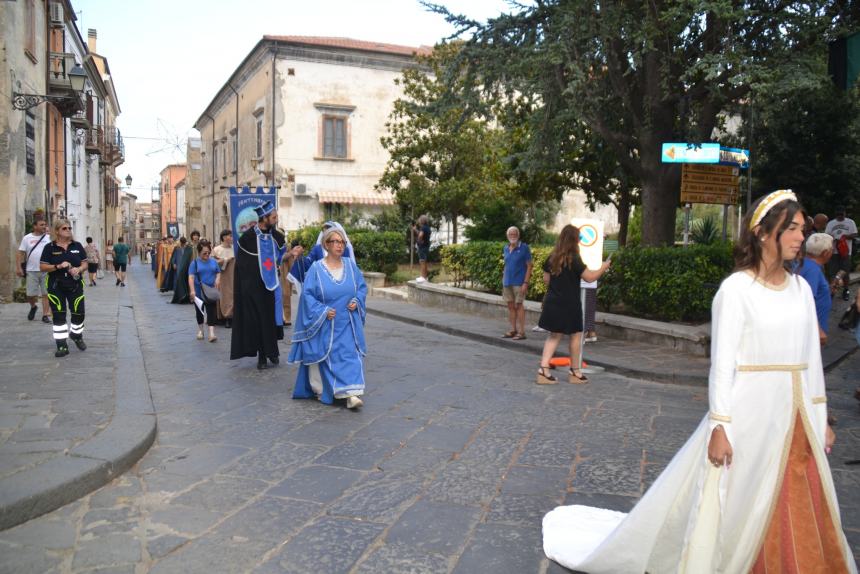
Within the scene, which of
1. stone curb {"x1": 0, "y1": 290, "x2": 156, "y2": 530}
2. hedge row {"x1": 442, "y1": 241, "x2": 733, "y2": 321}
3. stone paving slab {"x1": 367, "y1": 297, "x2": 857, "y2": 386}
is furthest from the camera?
hedge row {"x1": 442, "y1": 241, "x2": 733, "y2": 321}

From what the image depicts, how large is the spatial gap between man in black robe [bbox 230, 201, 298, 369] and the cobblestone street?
0.33 m

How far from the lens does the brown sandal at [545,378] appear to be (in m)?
8.06

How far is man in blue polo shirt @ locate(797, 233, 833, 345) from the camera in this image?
6.25 meters

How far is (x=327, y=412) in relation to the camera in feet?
21.6

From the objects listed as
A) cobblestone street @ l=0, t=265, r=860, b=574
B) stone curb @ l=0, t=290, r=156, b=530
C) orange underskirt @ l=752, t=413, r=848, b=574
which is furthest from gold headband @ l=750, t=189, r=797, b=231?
stone curb @ l=0, t=290, r=156, b=530

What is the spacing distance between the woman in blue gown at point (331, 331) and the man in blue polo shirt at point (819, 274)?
3805mm

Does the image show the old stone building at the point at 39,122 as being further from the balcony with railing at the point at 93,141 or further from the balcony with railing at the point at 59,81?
the balcony with railing at the point at 93,141

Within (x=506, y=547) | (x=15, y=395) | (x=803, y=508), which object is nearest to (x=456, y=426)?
(x=506, y=547)

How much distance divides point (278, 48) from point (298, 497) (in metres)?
29.1

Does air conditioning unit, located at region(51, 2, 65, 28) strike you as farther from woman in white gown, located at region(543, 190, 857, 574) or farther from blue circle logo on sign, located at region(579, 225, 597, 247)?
woman in white gown, located at region(543, 190, 857, 574)

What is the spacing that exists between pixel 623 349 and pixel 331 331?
493 cm

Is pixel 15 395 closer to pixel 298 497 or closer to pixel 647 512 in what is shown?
pixel 298 497

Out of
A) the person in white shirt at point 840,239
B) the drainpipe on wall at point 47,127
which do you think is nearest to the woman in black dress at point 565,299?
the person in white shirt at point 840,239

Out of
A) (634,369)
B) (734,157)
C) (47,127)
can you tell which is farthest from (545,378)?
(47,127)
